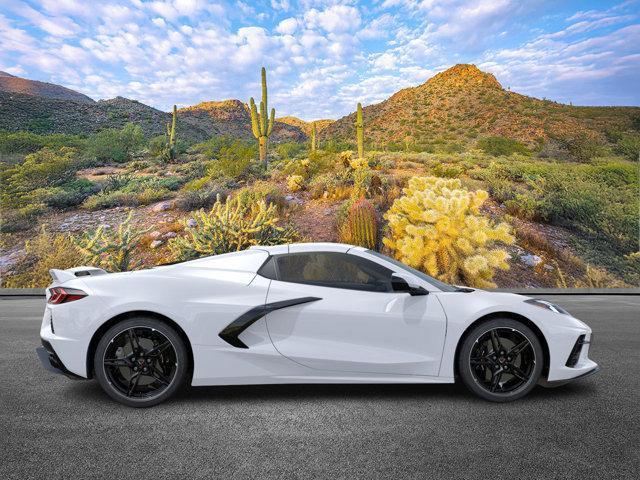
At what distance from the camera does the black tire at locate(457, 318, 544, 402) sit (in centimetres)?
434

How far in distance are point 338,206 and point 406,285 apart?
13.9 meters

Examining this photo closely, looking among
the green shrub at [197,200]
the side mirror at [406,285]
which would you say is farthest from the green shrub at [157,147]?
the side mirror at [406,285]

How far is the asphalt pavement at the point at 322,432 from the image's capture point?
313cm

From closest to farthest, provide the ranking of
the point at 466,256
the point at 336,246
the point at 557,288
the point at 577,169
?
the point at 336,246 → the point at 466,256 → the point at 557,288 → the point at 577,169

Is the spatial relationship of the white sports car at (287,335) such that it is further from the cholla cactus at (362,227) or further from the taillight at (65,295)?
Answer: the cholla cactus at (362,227)

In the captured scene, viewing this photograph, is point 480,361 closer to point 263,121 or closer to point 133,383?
point 133,383

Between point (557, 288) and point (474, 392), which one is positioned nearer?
point (474, 392)

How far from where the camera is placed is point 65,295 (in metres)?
4.34

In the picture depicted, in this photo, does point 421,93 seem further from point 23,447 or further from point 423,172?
point 23,447

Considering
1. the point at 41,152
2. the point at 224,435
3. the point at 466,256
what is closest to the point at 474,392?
the point at 224,435

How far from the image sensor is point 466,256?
12.9 meters

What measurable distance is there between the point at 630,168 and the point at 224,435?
73.6 feet

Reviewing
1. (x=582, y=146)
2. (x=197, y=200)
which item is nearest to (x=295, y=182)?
(x=197, y=200)

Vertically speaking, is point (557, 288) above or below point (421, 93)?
below
